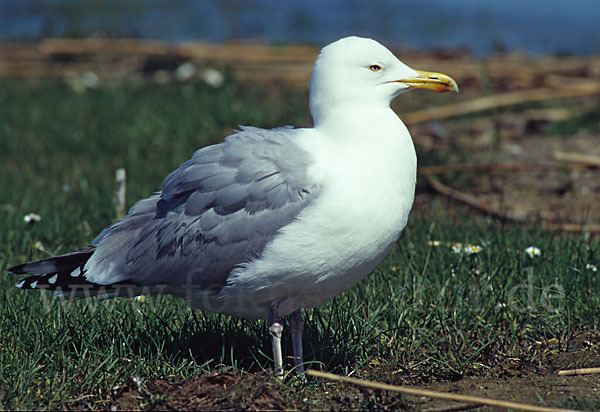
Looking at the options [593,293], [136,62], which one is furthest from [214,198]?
[136,62]

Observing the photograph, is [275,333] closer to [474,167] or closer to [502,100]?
[474,167]

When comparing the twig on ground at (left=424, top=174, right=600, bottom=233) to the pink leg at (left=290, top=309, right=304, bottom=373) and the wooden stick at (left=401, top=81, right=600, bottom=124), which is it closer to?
the wooden stick at (left=401, top=81, right=600, bottom=124)

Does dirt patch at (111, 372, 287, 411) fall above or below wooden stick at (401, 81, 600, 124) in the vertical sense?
below

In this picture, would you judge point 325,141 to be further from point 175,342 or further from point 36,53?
point 36,53

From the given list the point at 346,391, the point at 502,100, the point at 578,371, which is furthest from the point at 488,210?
the point at 502,100

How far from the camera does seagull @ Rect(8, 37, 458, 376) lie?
353cm

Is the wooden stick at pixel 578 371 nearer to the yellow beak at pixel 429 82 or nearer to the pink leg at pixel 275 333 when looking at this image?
Result: the pink leg at pixel 275 333

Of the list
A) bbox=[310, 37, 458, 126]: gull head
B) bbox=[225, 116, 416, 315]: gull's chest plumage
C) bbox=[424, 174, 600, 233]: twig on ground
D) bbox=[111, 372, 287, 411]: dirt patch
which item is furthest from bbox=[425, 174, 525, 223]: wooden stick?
bbox=[111, 372, 287, 411]: dirt patch

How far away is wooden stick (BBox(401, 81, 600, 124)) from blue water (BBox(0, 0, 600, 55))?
3920 mm

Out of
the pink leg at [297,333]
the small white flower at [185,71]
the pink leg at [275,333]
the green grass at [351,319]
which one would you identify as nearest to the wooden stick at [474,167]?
the green grass at [351,319]

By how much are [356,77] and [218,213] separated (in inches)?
34.5

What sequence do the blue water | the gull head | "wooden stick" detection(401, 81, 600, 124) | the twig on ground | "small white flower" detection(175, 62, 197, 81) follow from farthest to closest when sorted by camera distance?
the blue water → "small white flower" detection(175, 62, 197, 81) → "wooden stick" detection(401, 81, 600, 124) → the twig on ground → the gull head

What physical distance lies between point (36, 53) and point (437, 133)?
681cm

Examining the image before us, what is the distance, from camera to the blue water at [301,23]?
1472 centimetres
